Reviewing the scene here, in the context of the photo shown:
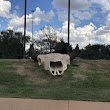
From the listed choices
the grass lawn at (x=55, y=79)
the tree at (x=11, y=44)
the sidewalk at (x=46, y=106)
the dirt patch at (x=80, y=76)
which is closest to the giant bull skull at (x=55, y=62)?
the grass lawn at (x=55, y=79)

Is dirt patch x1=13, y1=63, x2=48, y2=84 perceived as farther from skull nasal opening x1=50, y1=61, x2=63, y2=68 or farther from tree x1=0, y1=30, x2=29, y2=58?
tree x1=0, y1=30, x2=29, y2=58

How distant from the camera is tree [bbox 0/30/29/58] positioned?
5879 centimetres

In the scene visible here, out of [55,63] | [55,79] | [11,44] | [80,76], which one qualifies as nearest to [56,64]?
[55,63]

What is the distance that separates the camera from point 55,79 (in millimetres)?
16609

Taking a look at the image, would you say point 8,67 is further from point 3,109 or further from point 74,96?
point 3,109

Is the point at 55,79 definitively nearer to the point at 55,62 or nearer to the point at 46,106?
the point at 55,62

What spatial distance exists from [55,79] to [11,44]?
45651mm

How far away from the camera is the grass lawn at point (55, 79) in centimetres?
1382

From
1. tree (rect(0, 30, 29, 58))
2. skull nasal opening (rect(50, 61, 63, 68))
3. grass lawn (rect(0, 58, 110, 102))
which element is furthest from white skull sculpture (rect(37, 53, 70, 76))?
tree (rect(0, 30, 29, 58))

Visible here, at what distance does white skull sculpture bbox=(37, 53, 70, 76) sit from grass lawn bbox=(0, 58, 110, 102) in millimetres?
311

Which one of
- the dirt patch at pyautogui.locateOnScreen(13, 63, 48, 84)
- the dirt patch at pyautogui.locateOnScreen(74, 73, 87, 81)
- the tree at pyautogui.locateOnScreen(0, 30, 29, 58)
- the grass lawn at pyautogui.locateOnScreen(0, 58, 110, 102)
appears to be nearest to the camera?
the grass lawn at pyautogui.locateOnScreen(0, 58, 110, 102)

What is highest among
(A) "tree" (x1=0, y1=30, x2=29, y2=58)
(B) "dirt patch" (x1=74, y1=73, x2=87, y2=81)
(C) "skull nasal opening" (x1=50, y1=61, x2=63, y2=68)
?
(A) "tree" (x1=0, y1=30, x2=29, y2=58)

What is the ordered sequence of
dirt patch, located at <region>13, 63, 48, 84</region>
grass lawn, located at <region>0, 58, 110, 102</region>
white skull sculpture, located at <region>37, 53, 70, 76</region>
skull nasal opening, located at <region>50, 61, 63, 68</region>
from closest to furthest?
grass lawn, located at <region>0, 58, 110, 102</region>
dirt patch, located at <region>13, 63, 48, 84</region>
white skull sculpture, located at <region>37, 53, 70, 76</region>
skull nasal opening, located at <region>50, 61, 63, 68</region>

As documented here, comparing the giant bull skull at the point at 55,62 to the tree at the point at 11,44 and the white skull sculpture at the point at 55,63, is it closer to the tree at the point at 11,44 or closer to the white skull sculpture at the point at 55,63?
the white skull sculpture at the point at 55,63
